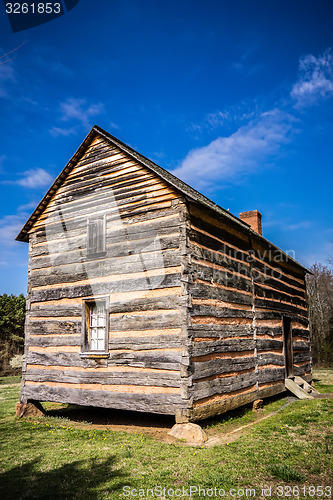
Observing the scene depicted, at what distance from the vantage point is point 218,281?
1028 centimetres

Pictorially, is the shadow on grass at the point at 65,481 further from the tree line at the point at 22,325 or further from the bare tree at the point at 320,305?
the bare tree at the point at 320,305

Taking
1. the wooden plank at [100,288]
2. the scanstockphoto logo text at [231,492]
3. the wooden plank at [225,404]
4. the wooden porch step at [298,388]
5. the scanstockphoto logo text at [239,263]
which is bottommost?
the wooden porch step at [298,388]

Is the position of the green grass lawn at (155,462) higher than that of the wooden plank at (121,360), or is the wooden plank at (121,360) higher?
the wooden plank at (121,360)

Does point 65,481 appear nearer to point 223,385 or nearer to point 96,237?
point 223,385

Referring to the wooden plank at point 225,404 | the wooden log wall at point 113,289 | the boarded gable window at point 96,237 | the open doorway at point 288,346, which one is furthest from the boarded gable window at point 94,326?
the open doorway at point 288,346

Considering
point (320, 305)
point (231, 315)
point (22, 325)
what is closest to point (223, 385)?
point (231, 315)

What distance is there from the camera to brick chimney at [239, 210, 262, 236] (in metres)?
18.1

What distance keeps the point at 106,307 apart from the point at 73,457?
12.5 ft

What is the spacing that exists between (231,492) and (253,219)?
14204mm

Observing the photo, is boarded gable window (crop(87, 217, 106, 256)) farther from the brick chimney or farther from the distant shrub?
the distant shrub

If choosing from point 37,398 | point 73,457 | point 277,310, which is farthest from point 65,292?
point 277,310

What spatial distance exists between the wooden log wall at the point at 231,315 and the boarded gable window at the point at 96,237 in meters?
2.78

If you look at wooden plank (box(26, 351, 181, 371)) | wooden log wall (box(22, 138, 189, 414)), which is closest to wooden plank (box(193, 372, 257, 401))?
wooden log wall (box(22, 138, 189, 414))

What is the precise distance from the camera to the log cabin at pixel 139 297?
894cm
